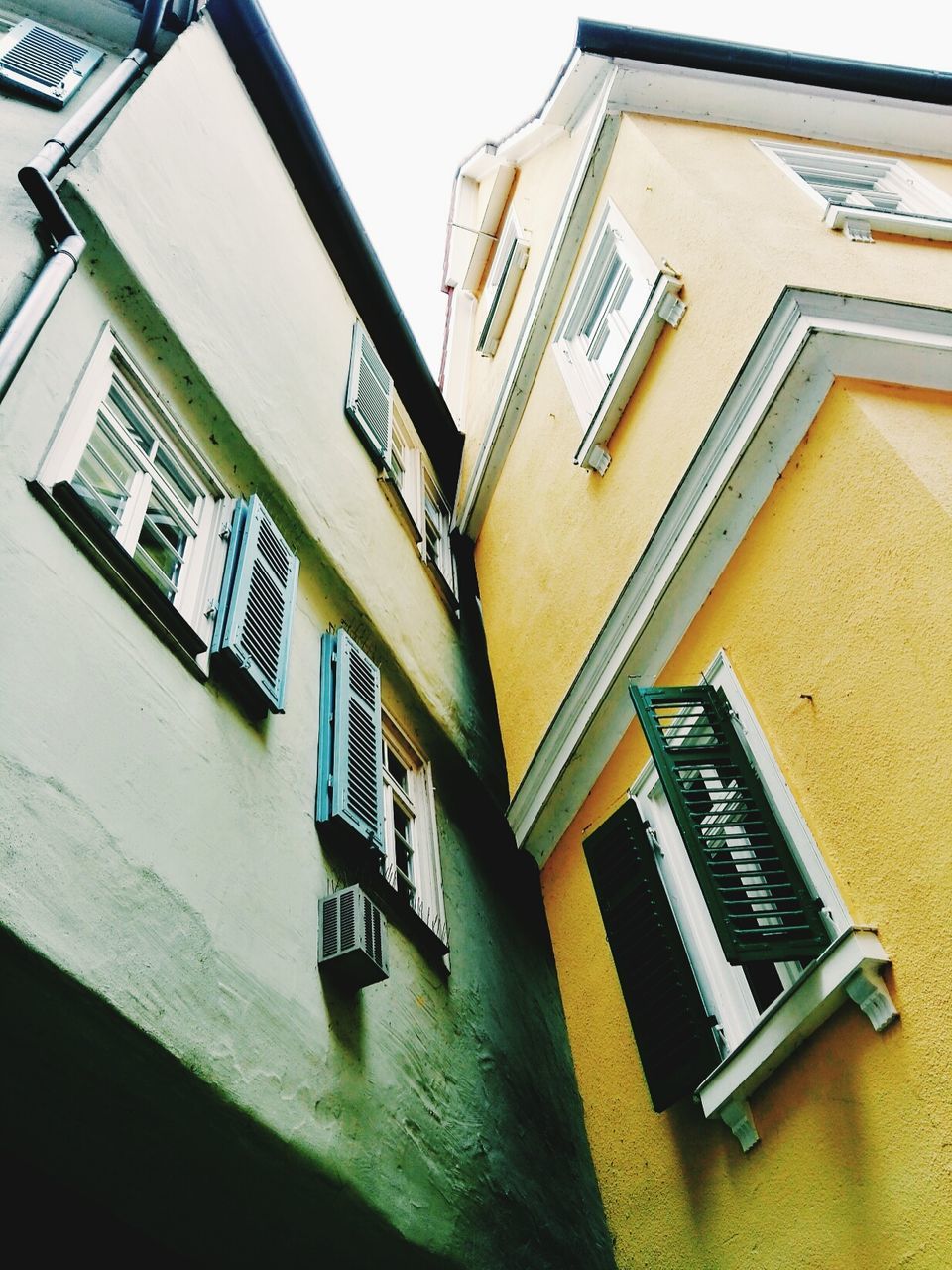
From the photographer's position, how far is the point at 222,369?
546cm

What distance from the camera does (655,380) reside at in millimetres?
6082

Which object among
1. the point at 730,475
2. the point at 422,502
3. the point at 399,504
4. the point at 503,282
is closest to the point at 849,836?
the point at 730,475

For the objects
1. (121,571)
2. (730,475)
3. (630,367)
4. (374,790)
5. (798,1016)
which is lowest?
(798,1016)

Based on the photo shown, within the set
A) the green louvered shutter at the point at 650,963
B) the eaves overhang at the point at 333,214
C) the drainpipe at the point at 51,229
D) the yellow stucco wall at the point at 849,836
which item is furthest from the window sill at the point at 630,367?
the eaves overhang at the point at 333,214

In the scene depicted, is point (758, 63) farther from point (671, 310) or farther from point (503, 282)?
point (671, 310)

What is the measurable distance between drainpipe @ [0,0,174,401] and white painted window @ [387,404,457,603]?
3.68m

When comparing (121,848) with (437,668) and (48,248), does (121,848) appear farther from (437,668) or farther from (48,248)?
(437,668)

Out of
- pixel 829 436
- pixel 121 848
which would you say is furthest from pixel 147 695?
pixel 829 436

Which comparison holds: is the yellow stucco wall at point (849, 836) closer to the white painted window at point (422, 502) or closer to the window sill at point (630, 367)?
the window sill at point (630, 367)

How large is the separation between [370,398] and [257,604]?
4298 mm

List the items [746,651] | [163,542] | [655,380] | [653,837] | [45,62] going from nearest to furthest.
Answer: [163,542] → [746,651] → [653,837] → [45,62] → [655,380]

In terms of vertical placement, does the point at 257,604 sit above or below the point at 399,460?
below

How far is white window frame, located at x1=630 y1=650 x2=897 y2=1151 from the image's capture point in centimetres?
368

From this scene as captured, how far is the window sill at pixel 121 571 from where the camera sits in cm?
342
